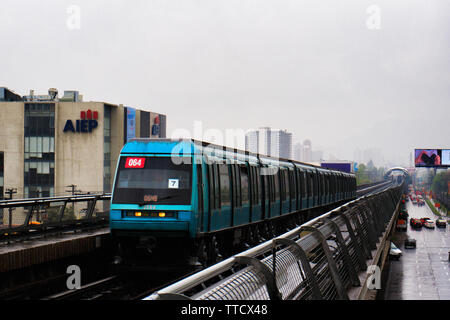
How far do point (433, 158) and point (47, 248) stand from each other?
270ft

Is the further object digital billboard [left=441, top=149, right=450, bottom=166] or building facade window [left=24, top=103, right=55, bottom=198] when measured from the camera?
building facade window [left=24, top=103, right=55, bottom=198]

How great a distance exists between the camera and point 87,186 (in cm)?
8969

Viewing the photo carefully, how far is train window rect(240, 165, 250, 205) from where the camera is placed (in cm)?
1786

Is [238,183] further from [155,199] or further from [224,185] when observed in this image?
[155,199]

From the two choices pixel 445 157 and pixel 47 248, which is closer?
pixel 47 248

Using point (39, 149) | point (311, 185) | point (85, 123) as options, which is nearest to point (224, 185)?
point (311, 185)

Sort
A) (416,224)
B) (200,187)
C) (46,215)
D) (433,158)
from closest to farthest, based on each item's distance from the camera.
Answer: (200,187) → (46,215) → (433,158) → (416,224)

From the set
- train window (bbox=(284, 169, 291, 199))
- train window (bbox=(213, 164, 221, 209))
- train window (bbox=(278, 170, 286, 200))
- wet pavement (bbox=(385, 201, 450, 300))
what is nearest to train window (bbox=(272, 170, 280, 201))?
train window (bbox=(278, 170, 286, 200))

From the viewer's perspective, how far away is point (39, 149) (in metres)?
91.7

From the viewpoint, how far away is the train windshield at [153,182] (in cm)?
1382

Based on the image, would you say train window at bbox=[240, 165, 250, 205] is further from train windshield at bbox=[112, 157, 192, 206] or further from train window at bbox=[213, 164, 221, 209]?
train windshield at bbox=[112, 157, 192, 206]

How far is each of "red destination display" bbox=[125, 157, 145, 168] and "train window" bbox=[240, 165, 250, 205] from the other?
4291 mm
